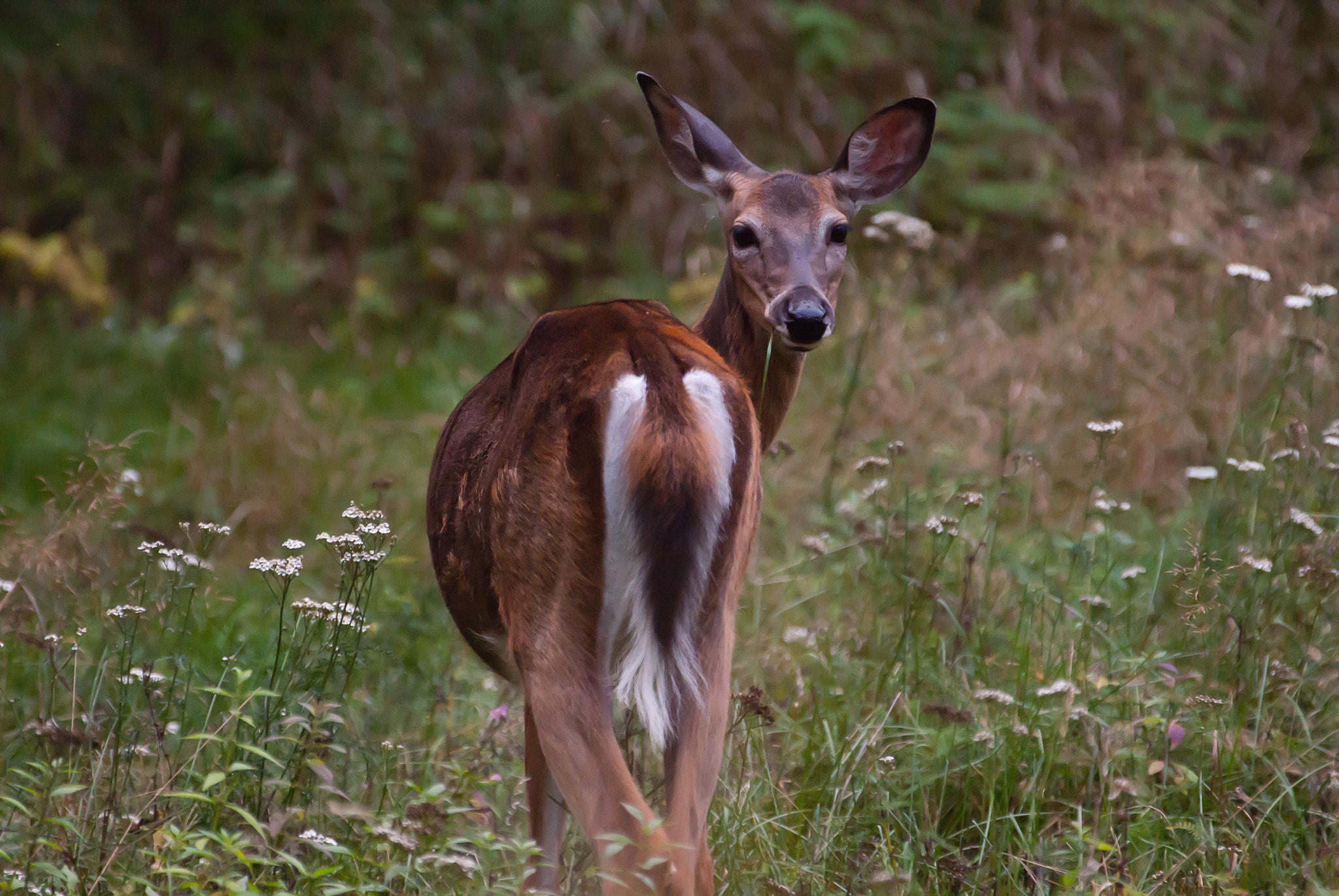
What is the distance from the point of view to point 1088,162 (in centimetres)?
790

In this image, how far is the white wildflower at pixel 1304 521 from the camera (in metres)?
3.33

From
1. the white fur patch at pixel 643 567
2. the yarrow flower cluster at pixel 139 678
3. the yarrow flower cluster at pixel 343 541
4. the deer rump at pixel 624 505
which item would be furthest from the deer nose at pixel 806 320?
the yarrow flower cluster at pixel 139 678

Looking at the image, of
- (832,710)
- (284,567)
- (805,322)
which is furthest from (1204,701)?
(284,567)

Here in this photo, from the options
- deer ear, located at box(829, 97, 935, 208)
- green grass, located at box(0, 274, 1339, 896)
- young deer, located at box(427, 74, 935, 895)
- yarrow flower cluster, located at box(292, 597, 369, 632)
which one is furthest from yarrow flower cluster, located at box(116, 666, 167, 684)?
deer ear, located at box(829, 97, 935, 208)

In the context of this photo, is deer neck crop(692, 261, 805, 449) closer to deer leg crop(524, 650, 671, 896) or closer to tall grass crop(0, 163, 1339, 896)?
tall grass crop(0, 163, 1339, 896)

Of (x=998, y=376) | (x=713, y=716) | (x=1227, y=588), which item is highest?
(x=713, y=716)

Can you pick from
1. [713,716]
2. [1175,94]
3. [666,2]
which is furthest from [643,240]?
[713,716]

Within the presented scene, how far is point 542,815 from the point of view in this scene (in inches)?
119

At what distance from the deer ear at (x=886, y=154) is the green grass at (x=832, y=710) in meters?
0.82

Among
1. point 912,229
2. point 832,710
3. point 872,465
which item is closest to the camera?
point 832,710

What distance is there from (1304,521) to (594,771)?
1943 mm

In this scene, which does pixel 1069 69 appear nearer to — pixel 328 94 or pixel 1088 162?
pixel 1088 162

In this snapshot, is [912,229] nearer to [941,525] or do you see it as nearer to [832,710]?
[941,525]

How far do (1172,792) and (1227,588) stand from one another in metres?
0.72
